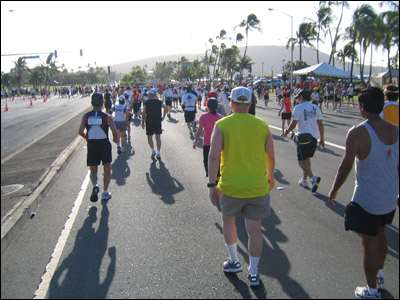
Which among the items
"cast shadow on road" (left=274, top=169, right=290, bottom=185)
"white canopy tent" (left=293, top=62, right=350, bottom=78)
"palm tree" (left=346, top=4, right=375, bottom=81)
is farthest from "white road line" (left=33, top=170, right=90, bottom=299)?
"palm tree" (left=346, top=4, right=375, bottom=81)

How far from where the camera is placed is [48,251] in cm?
462

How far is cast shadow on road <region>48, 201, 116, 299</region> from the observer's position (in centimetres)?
366

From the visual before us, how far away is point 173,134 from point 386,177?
12.2 meters

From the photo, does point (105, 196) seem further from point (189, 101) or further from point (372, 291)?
point (189, 101)

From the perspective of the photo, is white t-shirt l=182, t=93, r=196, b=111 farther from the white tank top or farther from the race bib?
the white tank top

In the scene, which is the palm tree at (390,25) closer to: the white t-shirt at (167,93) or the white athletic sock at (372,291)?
the white t-shirt at (167,93)

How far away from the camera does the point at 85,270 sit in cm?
409

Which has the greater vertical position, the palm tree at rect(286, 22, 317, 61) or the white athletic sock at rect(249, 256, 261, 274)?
the palm tree at rect(286, 22, 317, 61)

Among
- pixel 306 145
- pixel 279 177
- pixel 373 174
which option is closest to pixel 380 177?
pixel 373 174

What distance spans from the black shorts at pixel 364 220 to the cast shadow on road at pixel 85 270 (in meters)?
2.46

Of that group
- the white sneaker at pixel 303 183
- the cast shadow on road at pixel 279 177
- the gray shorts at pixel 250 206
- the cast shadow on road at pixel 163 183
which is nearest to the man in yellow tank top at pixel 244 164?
the gray shorts at pixel 250 206

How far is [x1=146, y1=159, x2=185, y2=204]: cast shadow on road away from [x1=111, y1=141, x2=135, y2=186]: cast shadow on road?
0.56 m

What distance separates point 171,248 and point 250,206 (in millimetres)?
1488

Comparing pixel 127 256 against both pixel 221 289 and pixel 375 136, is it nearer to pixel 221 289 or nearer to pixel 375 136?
pixel 221 289
